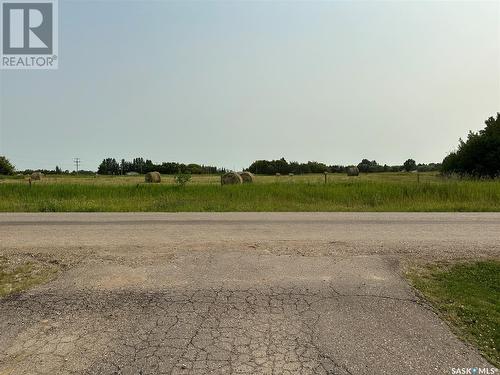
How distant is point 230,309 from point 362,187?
16230 millimetres

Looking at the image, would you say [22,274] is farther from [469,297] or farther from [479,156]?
[479,156]

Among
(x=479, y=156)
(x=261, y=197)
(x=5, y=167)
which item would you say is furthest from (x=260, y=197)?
(x=5, y=167)

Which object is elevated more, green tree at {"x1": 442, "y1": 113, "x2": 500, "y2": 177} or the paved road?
green tree at {"x1": 442, "y1": 113, "x2": 500, "y2": 177}

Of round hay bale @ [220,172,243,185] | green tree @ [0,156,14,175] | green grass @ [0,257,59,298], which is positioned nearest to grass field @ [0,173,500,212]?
round hay bale @ [220,172,243,185]

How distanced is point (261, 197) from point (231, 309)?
46.6 feet

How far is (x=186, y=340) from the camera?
3.34m

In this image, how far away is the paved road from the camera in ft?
9.89

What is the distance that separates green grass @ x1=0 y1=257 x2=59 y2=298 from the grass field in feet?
29.9

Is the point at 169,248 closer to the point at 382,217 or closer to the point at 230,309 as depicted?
the point at 230,309

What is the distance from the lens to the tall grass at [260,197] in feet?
50.1

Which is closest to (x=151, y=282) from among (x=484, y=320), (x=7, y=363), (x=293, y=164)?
(x=7, y=363)

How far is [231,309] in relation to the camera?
4.03 m

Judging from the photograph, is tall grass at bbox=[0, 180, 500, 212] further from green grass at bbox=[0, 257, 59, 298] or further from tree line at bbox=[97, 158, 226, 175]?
tree line at bbox=[97, 158, 226, 175]

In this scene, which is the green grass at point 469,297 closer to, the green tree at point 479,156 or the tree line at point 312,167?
the green tree at point 479,156
